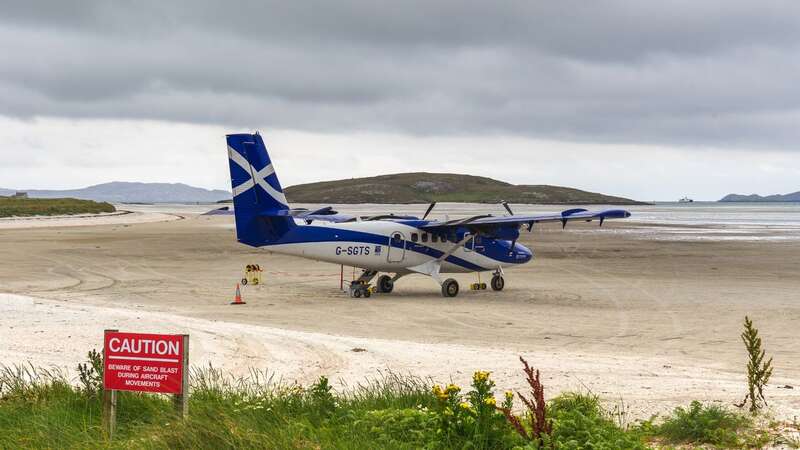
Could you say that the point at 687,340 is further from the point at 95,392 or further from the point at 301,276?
the point at 301,276

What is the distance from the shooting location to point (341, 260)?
27344 mm

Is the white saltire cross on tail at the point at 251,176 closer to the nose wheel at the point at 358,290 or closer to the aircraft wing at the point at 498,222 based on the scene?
the nose wheel at the point at 358,290

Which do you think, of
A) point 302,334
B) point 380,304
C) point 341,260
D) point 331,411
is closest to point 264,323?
point 302,334

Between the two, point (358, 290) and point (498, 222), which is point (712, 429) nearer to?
point (358, 290)

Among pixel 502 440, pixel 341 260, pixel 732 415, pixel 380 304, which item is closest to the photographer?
pixel 502 440

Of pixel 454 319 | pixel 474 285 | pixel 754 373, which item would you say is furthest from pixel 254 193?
pixel 754 373

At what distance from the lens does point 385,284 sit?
94.0 feet

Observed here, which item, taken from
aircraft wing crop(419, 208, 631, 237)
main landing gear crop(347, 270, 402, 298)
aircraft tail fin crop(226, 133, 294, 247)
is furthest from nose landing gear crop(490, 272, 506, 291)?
aircraft tail fin crop(226, 133, 294, 247)

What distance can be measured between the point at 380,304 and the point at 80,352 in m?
11.8

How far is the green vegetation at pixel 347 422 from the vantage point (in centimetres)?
770

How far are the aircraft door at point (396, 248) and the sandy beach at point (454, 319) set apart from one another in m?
1.25

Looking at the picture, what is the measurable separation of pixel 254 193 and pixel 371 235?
4.02 m

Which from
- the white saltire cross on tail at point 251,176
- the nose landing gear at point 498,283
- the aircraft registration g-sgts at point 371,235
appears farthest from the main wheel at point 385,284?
the white saltire cross on tail at point 251,176

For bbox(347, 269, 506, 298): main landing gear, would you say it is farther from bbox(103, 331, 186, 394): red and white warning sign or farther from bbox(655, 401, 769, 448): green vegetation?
bbox(103, 331, 186, 394): red and white warning sign
